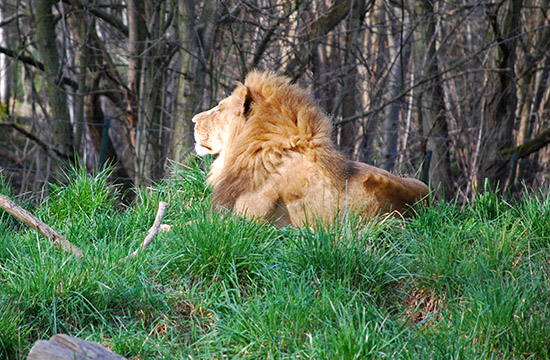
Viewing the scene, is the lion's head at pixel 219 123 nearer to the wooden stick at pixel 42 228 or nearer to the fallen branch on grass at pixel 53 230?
the fallen branch on grass at pixel 53 230

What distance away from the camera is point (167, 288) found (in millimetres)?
3621

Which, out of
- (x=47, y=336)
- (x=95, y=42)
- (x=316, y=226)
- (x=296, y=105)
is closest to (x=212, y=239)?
(x=316, y=226)

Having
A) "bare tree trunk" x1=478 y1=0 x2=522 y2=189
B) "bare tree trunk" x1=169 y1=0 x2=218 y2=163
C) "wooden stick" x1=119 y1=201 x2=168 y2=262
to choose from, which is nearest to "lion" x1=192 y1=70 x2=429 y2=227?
"wooden stick" x1=119 y1=201 x2=168 y2=262

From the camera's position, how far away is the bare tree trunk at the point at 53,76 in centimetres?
876

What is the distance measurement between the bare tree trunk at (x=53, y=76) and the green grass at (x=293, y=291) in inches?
197

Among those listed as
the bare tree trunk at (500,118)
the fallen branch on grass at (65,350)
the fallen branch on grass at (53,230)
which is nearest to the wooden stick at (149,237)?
the fallen branch on grass at (53,230)

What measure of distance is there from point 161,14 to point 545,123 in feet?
27.1

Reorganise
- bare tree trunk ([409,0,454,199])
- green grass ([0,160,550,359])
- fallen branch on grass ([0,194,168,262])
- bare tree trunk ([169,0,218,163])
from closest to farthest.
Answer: green grass ([0,160,550,359]) → fallen branch on grass ([0,194,168,262]) → bare tree trunk ([169,0,218,163]) → bare tree trunk ([409,0,454,199])

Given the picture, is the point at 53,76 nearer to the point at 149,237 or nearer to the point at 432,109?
the point at 149,237

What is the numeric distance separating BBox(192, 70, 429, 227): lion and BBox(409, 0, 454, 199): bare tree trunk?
228 inches

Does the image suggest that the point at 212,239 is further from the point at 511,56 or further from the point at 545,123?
the point at 545,123

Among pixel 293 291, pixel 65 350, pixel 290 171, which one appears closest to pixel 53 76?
pixel 290 171

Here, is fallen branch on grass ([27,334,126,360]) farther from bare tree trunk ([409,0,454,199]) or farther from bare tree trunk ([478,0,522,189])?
bare tree trunk ([478,0,522,189])

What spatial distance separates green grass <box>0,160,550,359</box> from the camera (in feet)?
9.86
